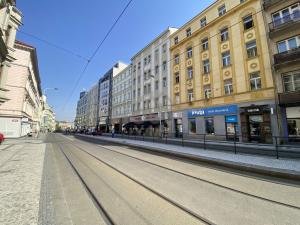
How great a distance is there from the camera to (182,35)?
2769 centimetres

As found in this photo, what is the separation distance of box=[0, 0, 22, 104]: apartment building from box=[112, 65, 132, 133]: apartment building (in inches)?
997

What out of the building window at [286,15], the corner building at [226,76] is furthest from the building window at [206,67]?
the building window at [286,15]

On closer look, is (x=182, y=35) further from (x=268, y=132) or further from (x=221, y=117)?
(x=268, y=132)

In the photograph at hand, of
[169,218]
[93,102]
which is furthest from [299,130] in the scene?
[93,102]

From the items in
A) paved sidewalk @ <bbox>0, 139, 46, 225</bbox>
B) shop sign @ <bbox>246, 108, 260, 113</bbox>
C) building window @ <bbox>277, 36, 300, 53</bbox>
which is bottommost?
paved sidewalk @ <bbox>0, 139, 46, 225</bbox>

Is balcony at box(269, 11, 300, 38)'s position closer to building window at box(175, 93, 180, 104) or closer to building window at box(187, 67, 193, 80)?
building window at box(187, 67, 193, 80)

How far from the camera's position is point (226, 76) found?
20.6 m

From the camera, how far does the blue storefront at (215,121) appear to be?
19.4 meters

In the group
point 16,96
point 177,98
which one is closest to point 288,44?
point 177,98

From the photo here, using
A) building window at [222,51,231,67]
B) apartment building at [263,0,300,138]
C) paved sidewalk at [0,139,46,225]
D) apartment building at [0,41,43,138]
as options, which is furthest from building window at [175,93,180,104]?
apartment building at [0,41,43,138]

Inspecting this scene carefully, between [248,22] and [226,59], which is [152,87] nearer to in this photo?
[226,59]

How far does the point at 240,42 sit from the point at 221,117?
9090 mm

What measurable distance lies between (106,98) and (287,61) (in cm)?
5218

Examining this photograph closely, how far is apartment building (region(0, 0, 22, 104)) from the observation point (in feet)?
50.8
